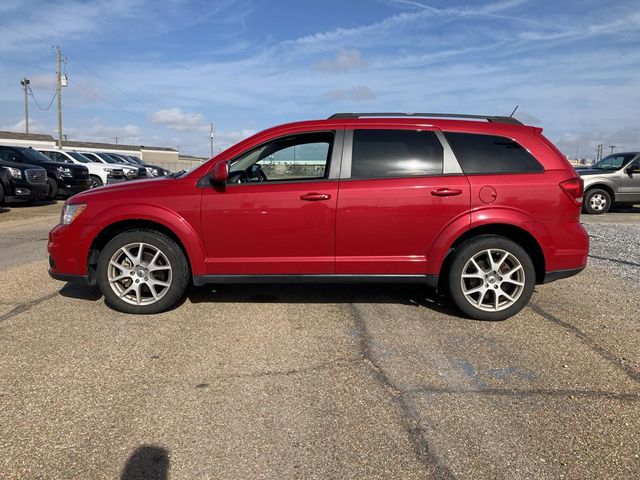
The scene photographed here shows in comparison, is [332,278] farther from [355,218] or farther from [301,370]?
[301,370]

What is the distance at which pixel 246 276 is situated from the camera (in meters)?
4.55

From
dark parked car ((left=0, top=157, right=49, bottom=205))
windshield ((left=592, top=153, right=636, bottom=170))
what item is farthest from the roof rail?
dark parked car ((left=0, top=157, right=49, bottom=205))

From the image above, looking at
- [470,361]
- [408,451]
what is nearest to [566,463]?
[408,451]

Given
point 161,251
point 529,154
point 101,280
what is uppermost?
point 529,154

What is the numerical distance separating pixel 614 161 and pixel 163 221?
529 inches

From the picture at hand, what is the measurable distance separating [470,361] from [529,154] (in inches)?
81.7

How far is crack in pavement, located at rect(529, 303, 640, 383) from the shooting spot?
3514mm

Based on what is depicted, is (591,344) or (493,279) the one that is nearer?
(591,344)

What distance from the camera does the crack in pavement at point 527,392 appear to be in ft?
10.4

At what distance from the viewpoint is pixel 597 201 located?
13305mm

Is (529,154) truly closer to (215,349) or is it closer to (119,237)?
(215,349)

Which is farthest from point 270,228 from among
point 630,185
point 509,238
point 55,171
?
point 55,171

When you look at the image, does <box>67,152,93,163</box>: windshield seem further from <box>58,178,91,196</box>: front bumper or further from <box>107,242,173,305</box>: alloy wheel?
<box>107,242,173,305</box>: alloy wheel

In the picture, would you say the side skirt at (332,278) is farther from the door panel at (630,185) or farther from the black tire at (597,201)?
the door panel at (630,185)
